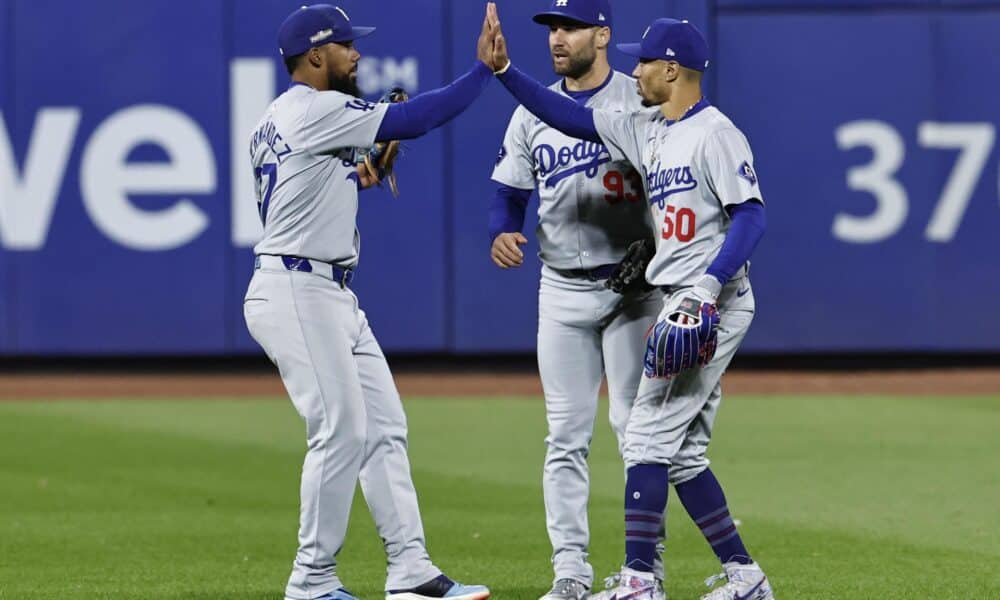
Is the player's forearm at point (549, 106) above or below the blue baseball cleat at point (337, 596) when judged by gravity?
above

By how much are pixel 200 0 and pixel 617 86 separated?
8.81 metres

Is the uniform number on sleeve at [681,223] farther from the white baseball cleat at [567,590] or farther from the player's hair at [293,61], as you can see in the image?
the player's hair at [293,61]

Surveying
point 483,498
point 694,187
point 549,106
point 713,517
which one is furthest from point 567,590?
point 483,498

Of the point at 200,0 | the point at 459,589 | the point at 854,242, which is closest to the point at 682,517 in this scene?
the point at 459,589

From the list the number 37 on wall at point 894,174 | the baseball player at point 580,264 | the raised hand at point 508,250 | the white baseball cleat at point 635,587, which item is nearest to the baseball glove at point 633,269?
the baseball player at point 580,264

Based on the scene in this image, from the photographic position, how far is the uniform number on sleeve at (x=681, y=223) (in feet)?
18.3

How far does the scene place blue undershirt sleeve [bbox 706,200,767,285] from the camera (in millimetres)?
5367

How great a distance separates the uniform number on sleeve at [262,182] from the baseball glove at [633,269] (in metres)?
1.23

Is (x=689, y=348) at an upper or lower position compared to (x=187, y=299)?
upper

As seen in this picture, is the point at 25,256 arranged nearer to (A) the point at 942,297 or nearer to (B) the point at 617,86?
(A) the point at 942,297

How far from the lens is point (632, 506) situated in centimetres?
551

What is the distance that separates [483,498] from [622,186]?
9.42ft

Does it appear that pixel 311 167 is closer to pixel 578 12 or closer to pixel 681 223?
pixel 578 12

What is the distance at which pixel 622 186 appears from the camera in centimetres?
609
